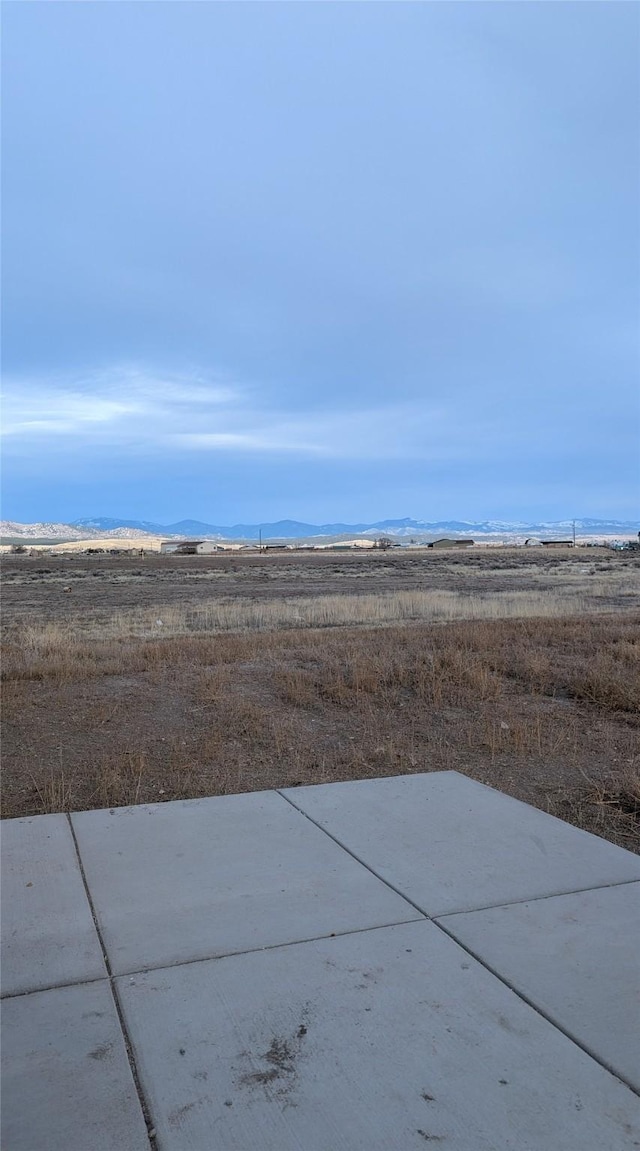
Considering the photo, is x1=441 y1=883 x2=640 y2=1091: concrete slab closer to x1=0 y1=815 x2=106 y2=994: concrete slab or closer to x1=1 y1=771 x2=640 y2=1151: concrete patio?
x1=1 y1=771 x2=640 y2=1151: concrete patio

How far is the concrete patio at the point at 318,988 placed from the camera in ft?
8.57

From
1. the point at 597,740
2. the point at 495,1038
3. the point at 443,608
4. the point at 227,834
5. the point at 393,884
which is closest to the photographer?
the point at 495,1038

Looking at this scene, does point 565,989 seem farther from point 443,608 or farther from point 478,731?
point 443,608

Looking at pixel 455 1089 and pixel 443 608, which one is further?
pixel 443 608

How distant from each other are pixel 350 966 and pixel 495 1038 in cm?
68

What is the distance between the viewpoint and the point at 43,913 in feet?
13.2

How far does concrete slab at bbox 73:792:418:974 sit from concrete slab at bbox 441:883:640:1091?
1.45 feet

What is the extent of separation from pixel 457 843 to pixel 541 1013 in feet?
5.97

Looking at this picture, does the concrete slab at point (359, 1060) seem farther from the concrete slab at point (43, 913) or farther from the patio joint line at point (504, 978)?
the concrete slab at point (43, 913)

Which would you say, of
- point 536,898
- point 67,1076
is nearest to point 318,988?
point 67,1076

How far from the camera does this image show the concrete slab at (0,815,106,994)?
3475mm

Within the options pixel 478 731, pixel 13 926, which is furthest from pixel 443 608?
pixel 13 926

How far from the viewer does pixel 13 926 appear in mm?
3891

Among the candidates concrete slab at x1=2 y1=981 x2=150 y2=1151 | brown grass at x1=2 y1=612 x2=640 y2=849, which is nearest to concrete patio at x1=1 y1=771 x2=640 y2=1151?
concrete slab at x1=2 y1=981 x2=150 y2=1151
